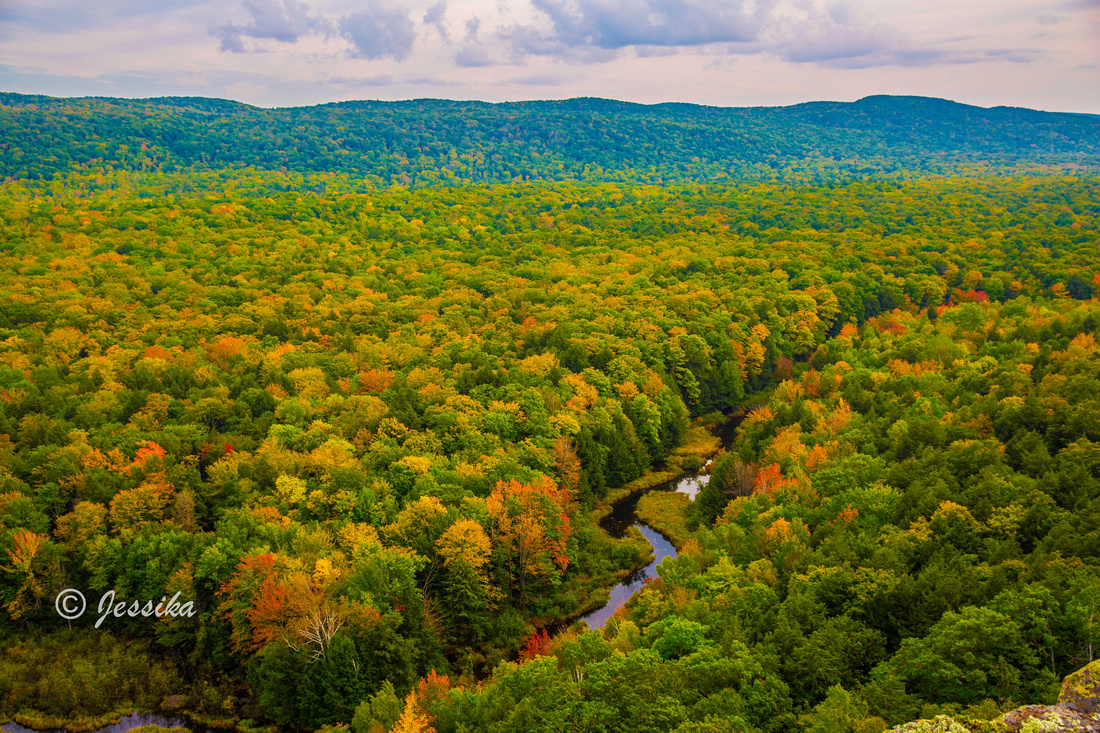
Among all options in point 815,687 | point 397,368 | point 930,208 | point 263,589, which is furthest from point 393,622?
point 930,208

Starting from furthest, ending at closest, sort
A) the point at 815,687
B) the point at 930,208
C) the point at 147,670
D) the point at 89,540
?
the point at 930,208
the point at 89,540
the point at 147,670
the point at 815,687

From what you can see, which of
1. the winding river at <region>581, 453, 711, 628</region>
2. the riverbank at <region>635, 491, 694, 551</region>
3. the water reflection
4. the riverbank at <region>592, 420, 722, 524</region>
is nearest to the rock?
the winding river at <region>581, 453, 711, 628</region>

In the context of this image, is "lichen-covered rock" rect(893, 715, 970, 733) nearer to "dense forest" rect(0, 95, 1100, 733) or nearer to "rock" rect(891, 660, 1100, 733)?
"rock" rect(891, 660, 1100, 733)

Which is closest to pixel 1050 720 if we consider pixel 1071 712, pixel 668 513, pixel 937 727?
pixel 1071 712

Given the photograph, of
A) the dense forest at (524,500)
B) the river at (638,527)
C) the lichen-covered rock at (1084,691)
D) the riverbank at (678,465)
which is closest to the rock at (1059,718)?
the lichen-covered rock at (1084,691)

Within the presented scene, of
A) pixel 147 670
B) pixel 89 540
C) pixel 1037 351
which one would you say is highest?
pixel 1037 351

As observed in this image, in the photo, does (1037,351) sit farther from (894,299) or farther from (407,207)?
(407,207)
